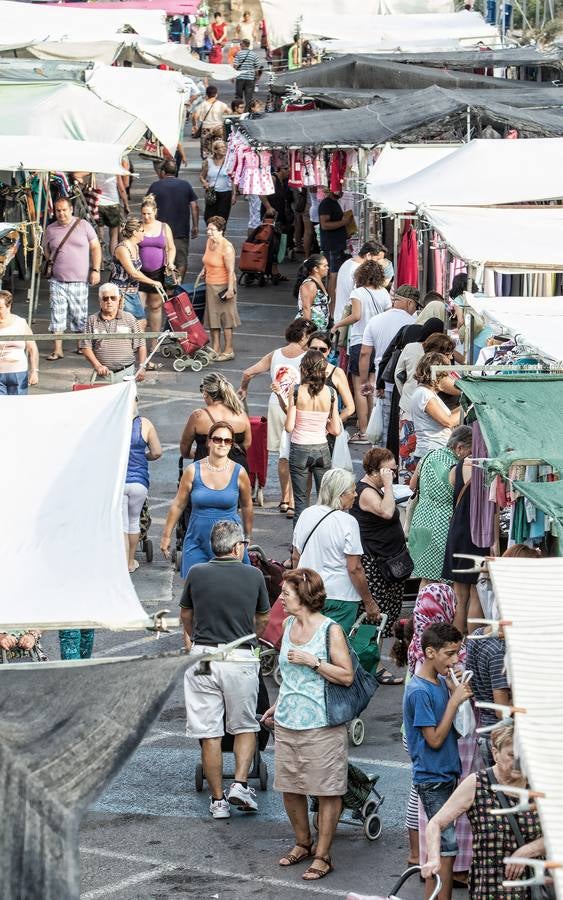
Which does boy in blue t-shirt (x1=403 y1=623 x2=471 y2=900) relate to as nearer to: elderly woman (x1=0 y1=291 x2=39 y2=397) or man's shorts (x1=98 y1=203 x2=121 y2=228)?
elderly woman (x1=0 y1=291 x2=39 y2=397)

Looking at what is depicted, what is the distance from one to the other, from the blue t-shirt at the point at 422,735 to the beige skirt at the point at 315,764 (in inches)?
21.1

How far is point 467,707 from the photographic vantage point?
784 centimetres

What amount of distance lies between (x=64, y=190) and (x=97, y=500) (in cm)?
1289

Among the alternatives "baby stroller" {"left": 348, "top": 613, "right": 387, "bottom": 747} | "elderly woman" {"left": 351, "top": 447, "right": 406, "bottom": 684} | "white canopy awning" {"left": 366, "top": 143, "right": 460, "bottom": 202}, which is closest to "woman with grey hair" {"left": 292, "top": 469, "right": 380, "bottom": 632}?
"baby stroller" {"left": 348, "top": 613, "right": 387, "bottom": 747}

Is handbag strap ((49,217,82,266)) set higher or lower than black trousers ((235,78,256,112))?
lower

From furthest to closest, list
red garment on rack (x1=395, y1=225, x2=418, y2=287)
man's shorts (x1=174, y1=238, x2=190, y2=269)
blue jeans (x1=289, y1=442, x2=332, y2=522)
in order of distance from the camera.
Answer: man's shorts (x1=174, y1=238, x2=190, y2=269) < red garment on rack (x1=395, y1=225, x2=418, y2=287) < blue jeans (x1=289, y1=442, x2=332, y2=522)

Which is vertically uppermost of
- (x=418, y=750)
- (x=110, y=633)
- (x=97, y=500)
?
(x=97, y=500)

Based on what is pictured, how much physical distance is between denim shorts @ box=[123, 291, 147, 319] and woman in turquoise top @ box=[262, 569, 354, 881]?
32.2ft

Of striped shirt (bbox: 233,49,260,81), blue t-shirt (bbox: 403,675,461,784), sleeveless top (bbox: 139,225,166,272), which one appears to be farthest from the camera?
striped shirt (bbox: 233,49,260,81)

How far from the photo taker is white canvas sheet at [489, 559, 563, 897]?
4.53m

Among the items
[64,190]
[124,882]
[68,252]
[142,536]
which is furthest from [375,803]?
[64,190]

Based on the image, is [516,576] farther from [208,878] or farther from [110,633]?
[110,633]

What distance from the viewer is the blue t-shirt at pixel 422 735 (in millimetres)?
7523

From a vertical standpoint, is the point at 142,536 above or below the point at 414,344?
below
